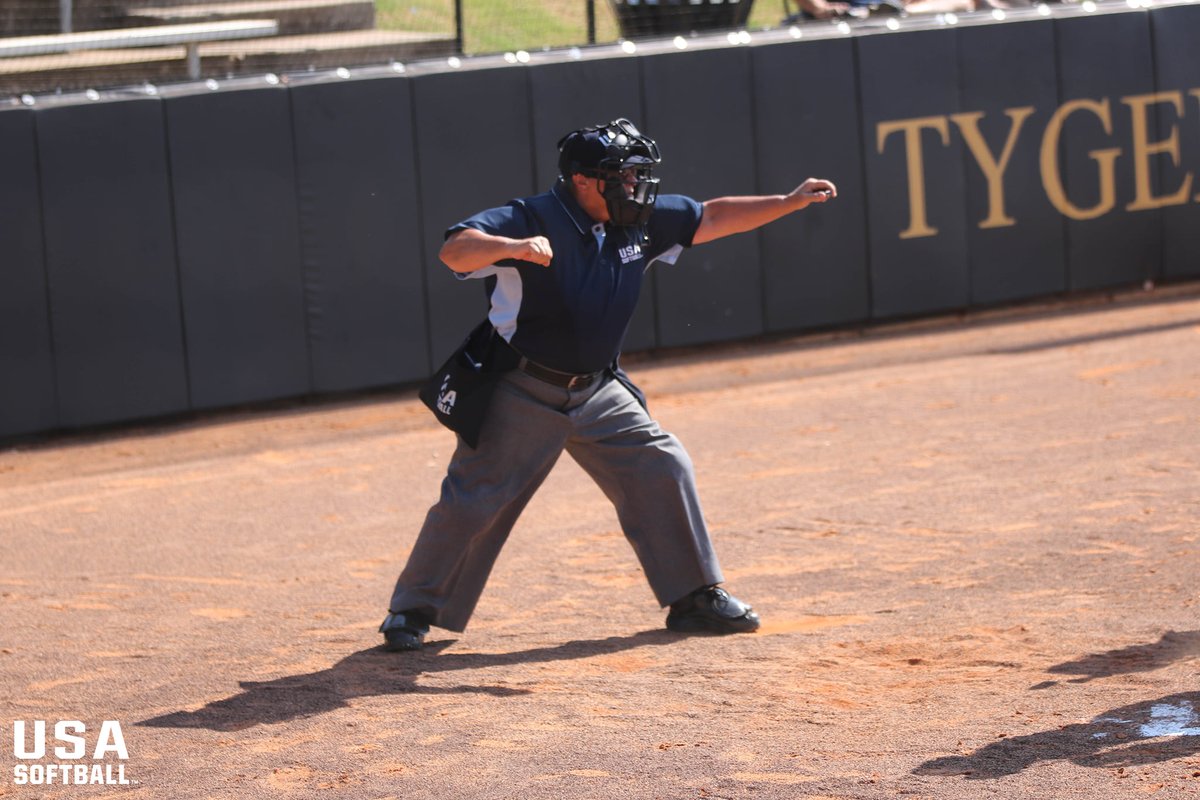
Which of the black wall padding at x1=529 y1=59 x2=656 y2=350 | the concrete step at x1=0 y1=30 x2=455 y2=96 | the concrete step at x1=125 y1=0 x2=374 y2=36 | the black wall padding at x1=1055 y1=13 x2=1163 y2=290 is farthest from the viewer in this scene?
the concrete step at x1=125 y1=0 x2=374 y2=36

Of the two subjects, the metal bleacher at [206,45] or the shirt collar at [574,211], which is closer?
the shirt collar at [574,211]

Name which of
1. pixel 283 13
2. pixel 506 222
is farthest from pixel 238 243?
pixel 506 222

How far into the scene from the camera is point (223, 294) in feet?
33.8

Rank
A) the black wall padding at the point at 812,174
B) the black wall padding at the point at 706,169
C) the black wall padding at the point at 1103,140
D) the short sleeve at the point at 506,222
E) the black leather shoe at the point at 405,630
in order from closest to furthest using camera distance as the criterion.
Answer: the short sleeve at the point at 506,222 < the black leather shoe at the point at 405,630 < the black wall padding at the point at 706,169 < the black wall padding at the point at 812,174 < the black wall padding at the point at 1103,140

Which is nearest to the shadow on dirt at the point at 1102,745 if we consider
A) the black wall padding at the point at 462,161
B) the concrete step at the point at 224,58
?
the black wall padding at the point at 462,161

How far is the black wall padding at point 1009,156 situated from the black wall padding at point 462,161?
11.9 feet

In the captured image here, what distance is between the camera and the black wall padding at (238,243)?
1015 cm

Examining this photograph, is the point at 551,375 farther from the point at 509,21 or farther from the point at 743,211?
the point at 509,21

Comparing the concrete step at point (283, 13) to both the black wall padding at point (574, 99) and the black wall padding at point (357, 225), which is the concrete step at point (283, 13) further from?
the black wall padding at point (357, 225)

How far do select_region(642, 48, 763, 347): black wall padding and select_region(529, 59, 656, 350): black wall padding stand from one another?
5.6 inches

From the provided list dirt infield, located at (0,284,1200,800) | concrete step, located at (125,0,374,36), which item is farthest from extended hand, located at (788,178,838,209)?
concrete step, located at (125,0,374,36)

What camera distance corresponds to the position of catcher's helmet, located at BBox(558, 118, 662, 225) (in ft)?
17.4

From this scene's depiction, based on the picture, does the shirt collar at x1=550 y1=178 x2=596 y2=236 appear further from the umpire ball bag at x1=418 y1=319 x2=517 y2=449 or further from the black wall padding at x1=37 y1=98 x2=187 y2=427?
the black wall padding at x1=37 y1=98 x2=187 y2=427

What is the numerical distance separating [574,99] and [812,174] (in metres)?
1.99
